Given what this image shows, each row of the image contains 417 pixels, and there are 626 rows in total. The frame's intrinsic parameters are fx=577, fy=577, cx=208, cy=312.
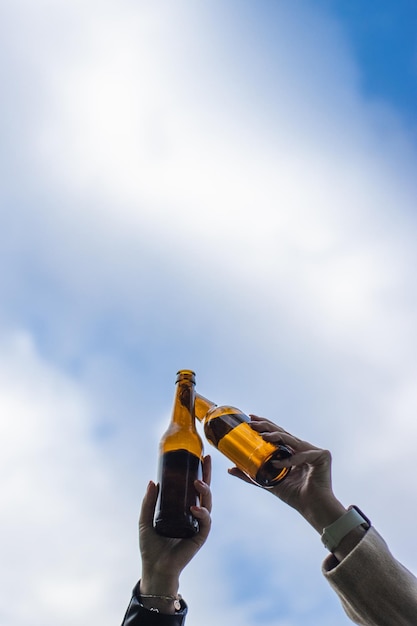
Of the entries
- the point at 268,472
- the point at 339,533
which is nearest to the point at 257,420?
the point at 268,472

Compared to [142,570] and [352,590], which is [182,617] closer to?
[142,570]

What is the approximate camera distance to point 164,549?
8.21 feet

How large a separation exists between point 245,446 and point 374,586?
2.54 ft

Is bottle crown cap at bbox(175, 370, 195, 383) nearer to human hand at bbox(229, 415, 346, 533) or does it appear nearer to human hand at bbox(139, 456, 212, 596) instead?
human hand at bbox(229, 415, 346, 533)

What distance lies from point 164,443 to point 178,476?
32 centimetres

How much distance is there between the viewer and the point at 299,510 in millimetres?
2654

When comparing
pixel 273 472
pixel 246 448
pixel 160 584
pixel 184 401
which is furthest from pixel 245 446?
pixel 160 584

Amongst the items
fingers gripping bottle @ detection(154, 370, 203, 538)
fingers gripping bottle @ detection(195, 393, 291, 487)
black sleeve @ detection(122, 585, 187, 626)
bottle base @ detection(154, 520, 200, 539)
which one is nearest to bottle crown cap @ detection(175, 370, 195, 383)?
fingers gripping bottle @ detection(154, 370, 203, 538)

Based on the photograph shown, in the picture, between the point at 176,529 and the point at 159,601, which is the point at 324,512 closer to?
the point at 176,529

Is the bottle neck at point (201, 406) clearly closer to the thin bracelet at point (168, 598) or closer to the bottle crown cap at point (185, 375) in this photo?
the bottle crown cap at point (185, 375)

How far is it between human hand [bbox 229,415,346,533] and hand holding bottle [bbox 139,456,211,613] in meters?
0.38

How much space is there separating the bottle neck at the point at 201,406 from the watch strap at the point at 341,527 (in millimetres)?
940

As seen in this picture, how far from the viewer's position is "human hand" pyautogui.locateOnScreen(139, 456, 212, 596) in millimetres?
2391

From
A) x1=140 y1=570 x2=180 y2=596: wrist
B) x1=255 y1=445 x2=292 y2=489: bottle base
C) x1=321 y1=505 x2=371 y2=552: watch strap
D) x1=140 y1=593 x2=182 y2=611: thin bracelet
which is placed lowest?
x1=321 y1=505 x2=371 y2=552: watch strap
